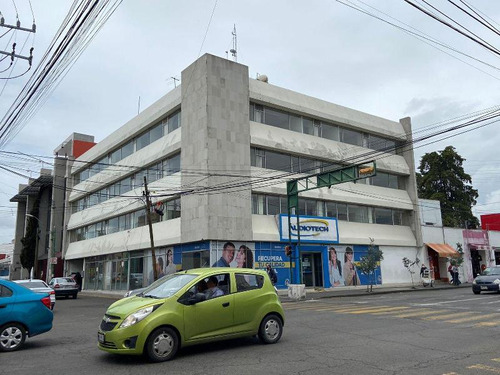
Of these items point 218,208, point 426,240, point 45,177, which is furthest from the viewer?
point 45,177

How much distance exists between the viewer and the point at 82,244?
4478 cm

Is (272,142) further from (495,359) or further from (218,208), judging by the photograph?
(495,359)

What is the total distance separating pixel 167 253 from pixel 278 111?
13.0 m

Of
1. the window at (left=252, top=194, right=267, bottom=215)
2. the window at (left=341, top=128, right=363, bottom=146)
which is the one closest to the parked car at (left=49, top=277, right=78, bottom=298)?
the window at (left=252, top=194, right=267, bottom=215)

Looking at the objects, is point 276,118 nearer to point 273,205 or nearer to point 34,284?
point 273,205

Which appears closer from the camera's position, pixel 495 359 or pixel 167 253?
pixel 495 359

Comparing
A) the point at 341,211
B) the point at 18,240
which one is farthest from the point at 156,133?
the point at 18,240

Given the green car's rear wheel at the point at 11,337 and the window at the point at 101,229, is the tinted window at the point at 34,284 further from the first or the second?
the window at the point at 101,229

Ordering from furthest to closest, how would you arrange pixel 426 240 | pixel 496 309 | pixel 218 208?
pixel 426 240
pixel 218 208
pixel 496 309

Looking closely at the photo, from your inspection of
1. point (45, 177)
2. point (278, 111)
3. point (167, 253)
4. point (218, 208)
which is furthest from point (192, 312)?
point (45, 177)

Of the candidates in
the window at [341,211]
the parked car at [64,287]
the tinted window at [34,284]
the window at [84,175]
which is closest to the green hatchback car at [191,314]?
the tinted window at [34,284]

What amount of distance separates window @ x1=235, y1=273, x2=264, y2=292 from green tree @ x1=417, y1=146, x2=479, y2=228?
56360 mm

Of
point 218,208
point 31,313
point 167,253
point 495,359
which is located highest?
point 218,208

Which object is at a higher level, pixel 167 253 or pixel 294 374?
pixel 167 253
